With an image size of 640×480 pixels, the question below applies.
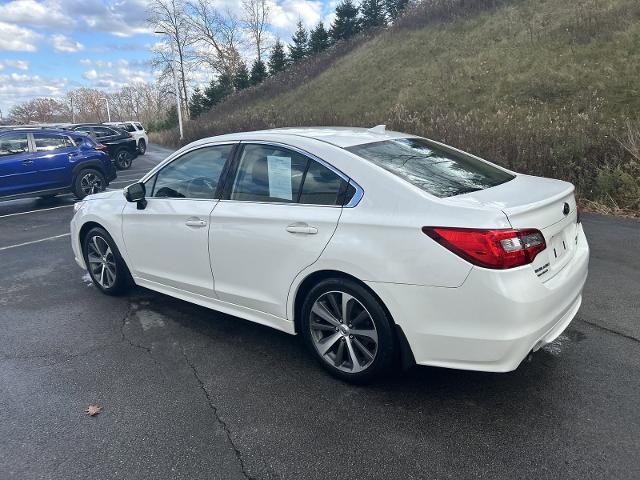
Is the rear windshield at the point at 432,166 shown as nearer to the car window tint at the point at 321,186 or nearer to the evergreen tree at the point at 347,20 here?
the car window tint at the point at 321,186

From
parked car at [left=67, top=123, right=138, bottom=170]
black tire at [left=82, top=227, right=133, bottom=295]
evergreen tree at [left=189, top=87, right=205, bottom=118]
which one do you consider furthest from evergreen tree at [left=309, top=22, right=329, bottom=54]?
black tire at [left=82, top=227, right=133, bottom=295]

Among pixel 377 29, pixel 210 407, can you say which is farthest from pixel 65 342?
pixel 377 29

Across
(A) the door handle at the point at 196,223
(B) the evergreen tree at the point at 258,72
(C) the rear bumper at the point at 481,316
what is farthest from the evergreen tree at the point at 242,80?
(C) the rear bumper at the point at 481,316

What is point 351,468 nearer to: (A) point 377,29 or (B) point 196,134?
(B) point 196,134

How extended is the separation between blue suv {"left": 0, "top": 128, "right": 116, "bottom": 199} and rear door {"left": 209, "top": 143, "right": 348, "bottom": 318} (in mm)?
8757

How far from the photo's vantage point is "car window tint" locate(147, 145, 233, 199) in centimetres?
378

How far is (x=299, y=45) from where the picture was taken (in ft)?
134

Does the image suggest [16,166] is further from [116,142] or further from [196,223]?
[116,142]

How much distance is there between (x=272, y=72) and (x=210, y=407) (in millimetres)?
41313

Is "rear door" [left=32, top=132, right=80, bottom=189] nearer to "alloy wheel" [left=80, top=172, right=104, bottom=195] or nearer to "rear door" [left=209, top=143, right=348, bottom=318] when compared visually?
"alloy wheel" [left=80, top=172, right=104, bottom=195]

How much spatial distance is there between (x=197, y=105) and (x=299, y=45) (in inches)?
413

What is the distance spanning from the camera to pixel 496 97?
687 inches

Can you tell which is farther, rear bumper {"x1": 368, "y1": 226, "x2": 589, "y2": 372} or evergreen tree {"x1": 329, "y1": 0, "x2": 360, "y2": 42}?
evergreen tree {"x1": 329, "y1": 0, "x2": 360, "y2": 42}

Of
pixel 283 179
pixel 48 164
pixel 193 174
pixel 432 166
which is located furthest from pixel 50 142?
pixel 432 166
